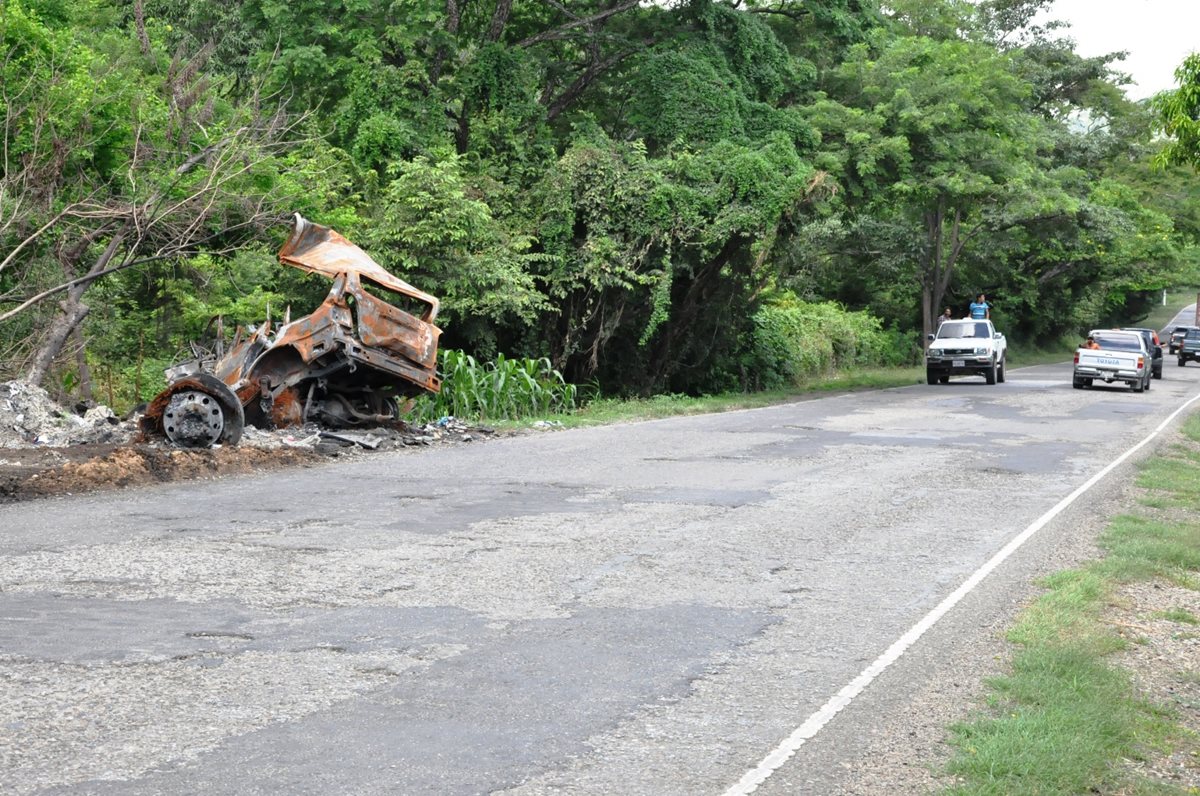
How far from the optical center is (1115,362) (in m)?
35.0

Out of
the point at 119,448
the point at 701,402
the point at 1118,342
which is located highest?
the point at 1118,342

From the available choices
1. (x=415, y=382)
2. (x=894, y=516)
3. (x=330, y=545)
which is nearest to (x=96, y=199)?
(x=415, y=382)

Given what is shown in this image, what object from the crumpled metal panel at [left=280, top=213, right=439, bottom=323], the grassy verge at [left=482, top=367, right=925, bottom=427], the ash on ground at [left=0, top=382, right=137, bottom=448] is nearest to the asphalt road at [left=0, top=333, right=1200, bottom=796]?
the ash on ground at [left=0, top=382, right=137, bottom=448]

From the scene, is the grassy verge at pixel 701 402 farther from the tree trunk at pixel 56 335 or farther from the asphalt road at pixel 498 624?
the asphalt road at pixel 498 624

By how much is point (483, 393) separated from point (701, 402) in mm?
7115

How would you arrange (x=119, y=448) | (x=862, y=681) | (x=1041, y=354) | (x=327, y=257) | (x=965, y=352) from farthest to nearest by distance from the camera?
1. (x=1041, y=354)
2. (x=965, y=352)
3. (x=327, y=257)
4. (x=119, y=448)
5. (x=862, y=681)

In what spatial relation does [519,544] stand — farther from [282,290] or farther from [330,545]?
[282,290]

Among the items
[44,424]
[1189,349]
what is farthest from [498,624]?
[1189,349]

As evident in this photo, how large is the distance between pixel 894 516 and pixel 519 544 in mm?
3923

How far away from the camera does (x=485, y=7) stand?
102 ft

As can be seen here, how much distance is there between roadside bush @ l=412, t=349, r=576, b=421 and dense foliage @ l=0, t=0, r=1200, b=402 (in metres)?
1.62

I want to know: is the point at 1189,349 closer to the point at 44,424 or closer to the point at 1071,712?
the point at 44,424

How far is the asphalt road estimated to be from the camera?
5355mm

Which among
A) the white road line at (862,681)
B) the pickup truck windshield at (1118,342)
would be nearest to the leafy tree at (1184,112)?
the white road line at (862,681)
